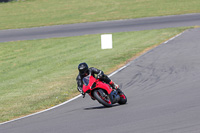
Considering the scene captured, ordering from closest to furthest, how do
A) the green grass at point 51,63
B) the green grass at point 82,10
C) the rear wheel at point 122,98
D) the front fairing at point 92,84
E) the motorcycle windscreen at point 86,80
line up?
the front fairing at point 92,84, the motorcycle windscreen at point 86,80, the rear wheel at point 122,98, the green grass at point 51,63, the green grass at point 82,10

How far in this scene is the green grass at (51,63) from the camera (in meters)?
16.0

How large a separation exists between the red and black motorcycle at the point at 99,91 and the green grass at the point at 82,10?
105 feet

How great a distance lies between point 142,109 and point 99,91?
1.32m

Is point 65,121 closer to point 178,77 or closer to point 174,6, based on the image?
point 178,77

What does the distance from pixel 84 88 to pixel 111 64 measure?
33.3 feet

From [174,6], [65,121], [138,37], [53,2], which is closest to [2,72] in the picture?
[138,37]

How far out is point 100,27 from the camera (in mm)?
38844

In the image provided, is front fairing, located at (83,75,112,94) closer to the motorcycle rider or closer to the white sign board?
the motorcycle rider

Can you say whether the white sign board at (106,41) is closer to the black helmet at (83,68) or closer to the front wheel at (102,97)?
the black helmet at (83,68)

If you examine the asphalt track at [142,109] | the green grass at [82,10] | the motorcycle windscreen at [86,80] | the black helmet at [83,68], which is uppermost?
the green grass at [82,10]

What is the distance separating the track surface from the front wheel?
23.8m

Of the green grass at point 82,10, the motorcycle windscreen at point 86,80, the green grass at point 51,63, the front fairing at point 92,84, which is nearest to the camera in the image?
the front fairing at point 92,84

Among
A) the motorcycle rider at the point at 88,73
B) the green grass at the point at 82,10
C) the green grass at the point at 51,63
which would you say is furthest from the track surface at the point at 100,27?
the motorcycle rider at the point at 88,73

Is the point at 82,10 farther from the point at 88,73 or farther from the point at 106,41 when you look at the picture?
the point at 88,73
